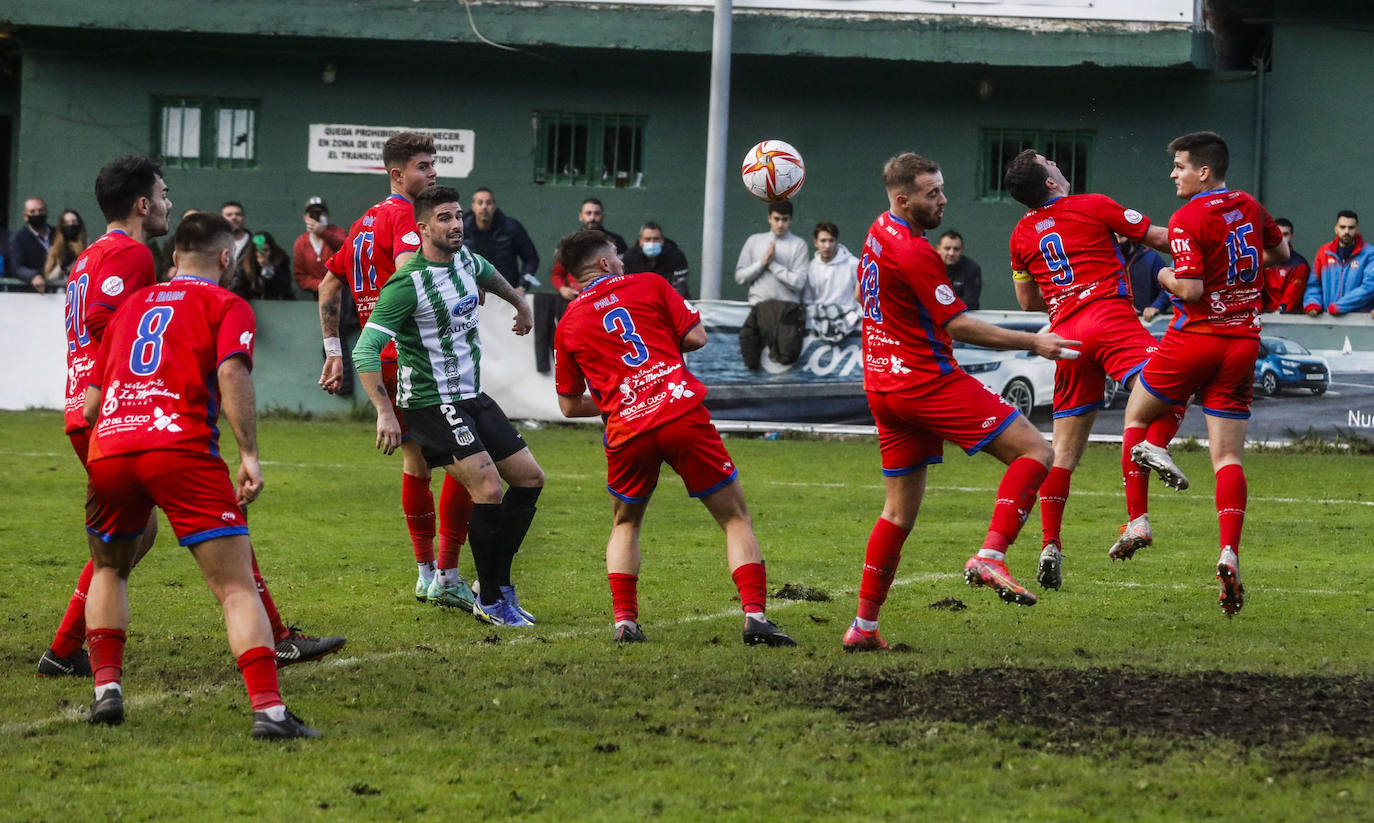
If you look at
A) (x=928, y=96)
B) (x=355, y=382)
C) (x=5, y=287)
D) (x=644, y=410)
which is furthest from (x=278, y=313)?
(x=644, y=410)

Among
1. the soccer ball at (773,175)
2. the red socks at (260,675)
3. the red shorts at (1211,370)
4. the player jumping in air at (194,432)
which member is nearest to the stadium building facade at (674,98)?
the soccer ball at (773,175)

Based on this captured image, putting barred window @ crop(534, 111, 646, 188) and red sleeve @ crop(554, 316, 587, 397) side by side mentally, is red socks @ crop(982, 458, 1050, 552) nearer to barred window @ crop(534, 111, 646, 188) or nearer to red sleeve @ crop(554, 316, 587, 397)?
red sleeve @ crop(554, 316, 587, 397)

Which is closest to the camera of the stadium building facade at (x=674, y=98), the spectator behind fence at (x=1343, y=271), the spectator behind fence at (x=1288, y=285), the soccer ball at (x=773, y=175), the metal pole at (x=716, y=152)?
the soccer ball at (x=773, y=175)

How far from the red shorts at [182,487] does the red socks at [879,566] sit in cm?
275

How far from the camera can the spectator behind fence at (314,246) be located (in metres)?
19.2

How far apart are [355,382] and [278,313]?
132cm

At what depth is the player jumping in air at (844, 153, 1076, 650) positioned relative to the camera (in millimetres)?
7117

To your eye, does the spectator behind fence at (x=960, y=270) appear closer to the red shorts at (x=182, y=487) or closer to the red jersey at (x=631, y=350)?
the red jersey at (x=631, y=350)

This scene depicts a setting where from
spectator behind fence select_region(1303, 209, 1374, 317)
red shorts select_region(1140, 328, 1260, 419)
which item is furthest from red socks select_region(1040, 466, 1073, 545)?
spectator behind fence select_region(1303, 209, 1374, 317)

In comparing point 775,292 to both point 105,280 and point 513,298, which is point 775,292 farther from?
point 105,280

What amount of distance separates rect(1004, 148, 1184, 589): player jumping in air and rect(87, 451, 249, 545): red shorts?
178 inches

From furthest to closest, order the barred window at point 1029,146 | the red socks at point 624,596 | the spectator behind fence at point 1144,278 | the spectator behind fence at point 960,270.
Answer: the barred window at point 1029,146 < the spectator behind fence at point 960,270 < the spectator behind fence at point 1144,278 < the red socks at point 624,596

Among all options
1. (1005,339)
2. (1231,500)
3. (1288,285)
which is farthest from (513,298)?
(1288,285)

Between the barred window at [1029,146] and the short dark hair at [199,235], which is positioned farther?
the barred window at [1029,146]
